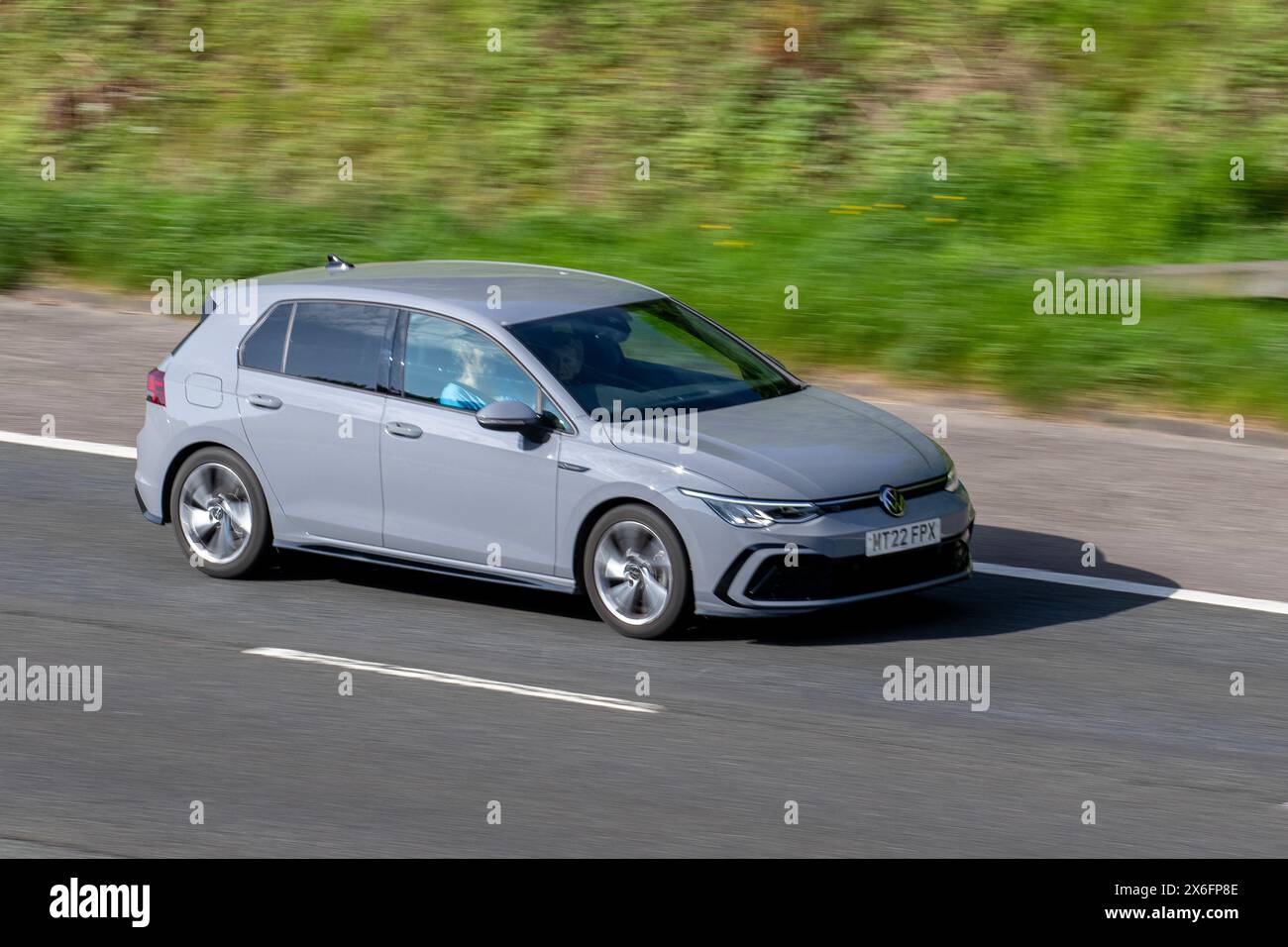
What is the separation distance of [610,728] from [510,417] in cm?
189

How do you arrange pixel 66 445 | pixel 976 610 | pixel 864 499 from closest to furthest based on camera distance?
1. pixel 864 499
2. pixel 976 610
3. pixel 66 445

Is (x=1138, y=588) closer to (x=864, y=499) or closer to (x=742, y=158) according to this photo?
(x=864, y=499)

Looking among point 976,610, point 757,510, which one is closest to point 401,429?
point 757,510

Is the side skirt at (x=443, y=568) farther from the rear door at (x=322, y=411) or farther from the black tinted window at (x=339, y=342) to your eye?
the black tinted window at (x=339, y=342)

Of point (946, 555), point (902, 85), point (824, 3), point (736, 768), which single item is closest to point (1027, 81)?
point (902, 85)

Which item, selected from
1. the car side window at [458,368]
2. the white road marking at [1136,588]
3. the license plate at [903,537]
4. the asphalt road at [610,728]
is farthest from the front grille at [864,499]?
the car side window at [458,368]

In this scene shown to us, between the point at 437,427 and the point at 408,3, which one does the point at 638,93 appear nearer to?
the point at 408,3

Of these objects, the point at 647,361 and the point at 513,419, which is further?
the point at 647,361

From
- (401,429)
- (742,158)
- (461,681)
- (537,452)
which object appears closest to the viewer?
(461,681)

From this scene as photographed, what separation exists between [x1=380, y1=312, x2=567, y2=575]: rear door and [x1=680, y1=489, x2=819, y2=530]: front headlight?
2.89 ft

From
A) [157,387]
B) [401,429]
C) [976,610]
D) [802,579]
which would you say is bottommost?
[976,610]

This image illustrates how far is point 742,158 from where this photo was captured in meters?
19.2

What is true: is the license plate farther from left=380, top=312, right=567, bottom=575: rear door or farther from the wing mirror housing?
the wing mirror housing

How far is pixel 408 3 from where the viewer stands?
895 inches
